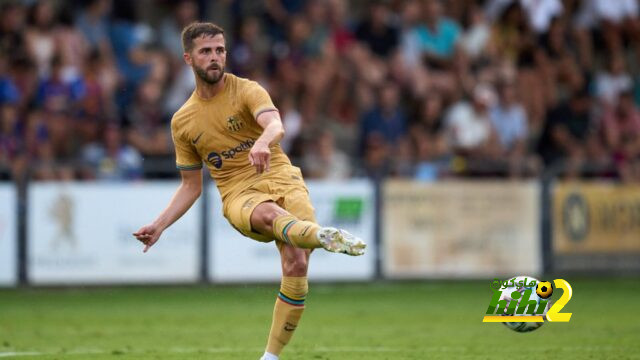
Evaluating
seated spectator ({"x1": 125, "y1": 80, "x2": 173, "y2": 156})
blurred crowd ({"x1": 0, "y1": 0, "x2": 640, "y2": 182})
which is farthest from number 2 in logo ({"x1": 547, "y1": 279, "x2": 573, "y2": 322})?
seated spectator ({"x1": 125, "y1": 80, "x2": 173, "y2": 156})

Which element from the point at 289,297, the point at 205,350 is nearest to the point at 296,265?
the point at 289,297

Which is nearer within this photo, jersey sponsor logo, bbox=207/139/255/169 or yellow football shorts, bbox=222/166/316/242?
yellow football shorts, bbox=222/166/316/242

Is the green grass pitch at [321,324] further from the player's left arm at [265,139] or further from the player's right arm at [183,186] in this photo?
the player's left arm at [265,139]

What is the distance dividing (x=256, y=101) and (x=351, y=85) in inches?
451

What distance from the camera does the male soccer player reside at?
29.2 ft

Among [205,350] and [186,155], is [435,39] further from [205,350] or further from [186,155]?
[186,155]

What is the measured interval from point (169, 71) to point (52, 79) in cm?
193

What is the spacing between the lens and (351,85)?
20.3m

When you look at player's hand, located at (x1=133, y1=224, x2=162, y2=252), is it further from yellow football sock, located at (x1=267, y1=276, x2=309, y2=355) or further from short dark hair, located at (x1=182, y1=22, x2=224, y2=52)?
short dark hair, located at (x1=182, y1=22, x2=224, y2=52)

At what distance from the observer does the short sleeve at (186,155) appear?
933 centimetres

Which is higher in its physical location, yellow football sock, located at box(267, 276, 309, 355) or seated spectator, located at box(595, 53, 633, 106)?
seated spectator, located at box(595, 53, 633, 106)

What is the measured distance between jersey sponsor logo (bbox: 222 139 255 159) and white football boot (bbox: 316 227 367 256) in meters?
1.38

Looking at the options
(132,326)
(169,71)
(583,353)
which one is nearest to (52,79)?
(169,71)

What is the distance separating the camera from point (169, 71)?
766 inches
